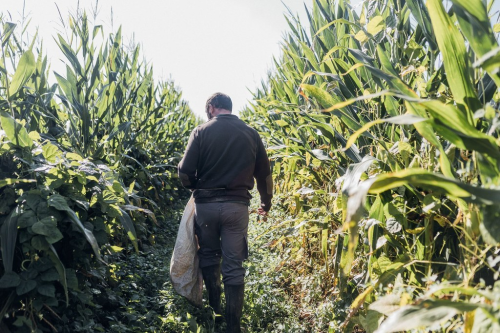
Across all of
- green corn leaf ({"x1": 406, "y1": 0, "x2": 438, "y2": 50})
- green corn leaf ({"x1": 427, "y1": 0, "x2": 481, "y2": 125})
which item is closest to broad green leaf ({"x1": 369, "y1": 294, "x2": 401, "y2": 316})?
green corn leaf ({"x1": 427, "y1": 0, "x2": 481, "y2": 125})

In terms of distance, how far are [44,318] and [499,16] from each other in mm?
2723

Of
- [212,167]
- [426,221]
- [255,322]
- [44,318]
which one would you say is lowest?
[255,322]

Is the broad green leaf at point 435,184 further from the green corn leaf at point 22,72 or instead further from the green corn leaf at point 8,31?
the green corn leaf at point 8,31

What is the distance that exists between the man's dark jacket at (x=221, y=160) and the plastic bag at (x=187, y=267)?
0.29m

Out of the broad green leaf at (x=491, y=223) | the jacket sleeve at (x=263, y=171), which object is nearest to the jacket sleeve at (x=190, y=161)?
the jacket sleeve at (x=263, y=171)

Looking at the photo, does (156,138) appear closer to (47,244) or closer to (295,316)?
(295,316)

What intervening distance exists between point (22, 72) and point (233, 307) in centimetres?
212

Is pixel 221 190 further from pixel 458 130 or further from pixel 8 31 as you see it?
pixel 458 130

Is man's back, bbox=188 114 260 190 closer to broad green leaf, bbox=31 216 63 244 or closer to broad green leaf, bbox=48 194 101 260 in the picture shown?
broad green leaf, bbox=48 194 101 260

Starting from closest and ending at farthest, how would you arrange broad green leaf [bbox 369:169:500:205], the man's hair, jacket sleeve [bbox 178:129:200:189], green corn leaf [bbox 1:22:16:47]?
broad green leaf [bbox 369:169:500:205], green corn leaf [bbox 1:22:16:47], jacket sleeve [bbox 178:129:200:189], the man's hair

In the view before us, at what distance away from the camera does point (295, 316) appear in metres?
3.57

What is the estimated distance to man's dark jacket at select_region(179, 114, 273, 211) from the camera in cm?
367

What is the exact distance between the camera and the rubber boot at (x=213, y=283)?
3752 millimetres

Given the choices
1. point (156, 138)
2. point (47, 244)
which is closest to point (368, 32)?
point (47, 244)
